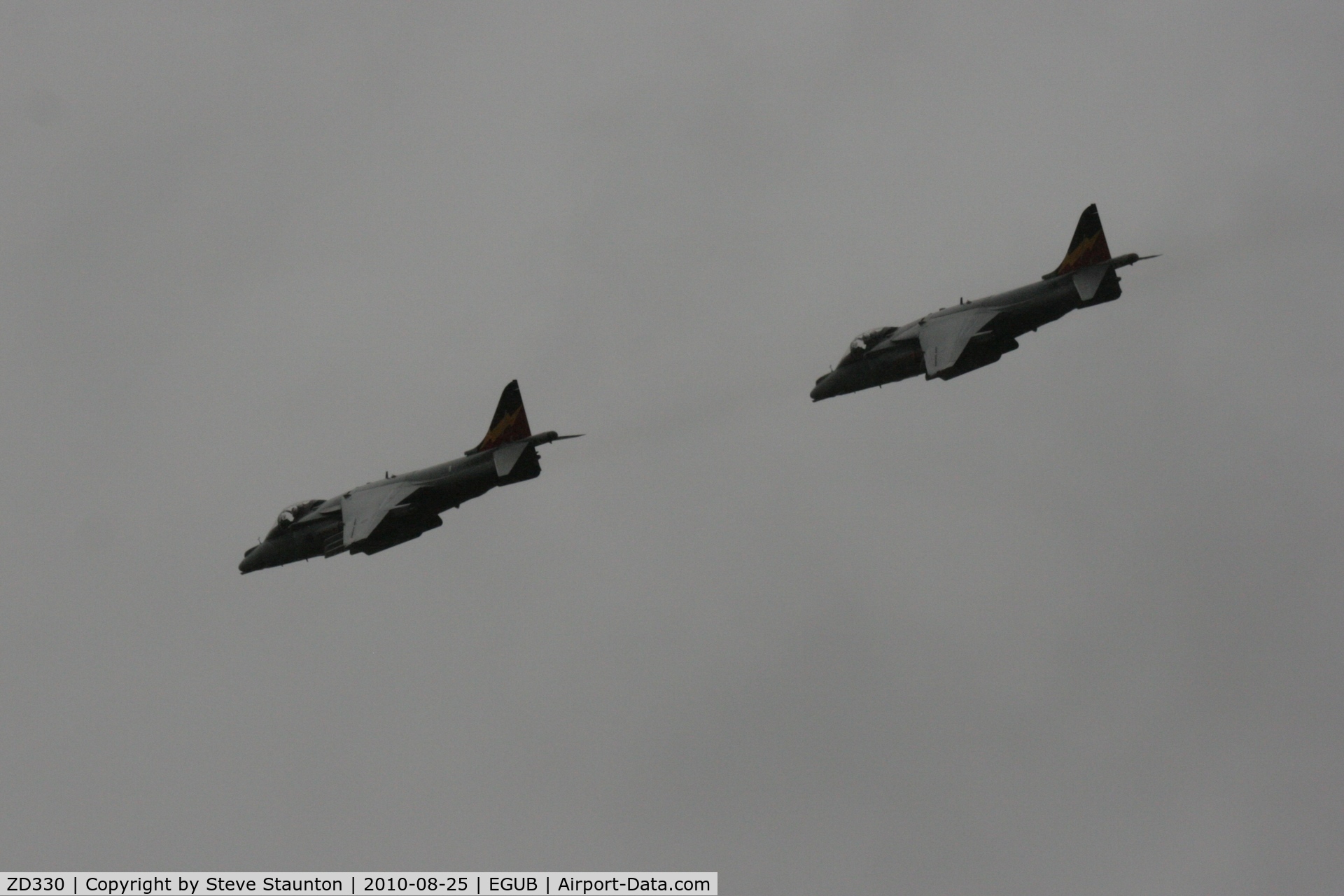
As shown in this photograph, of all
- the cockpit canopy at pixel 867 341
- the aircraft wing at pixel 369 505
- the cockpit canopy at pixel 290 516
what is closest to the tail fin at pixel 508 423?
the aircraft wing at pixel 369 505

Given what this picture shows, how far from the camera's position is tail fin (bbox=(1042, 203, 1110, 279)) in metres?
92.8

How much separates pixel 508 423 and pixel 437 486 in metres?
4.15

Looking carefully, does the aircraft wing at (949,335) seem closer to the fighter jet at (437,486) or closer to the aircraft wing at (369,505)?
the fighter jet at (437,486)

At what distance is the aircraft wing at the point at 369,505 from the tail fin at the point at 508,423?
12.2 ft

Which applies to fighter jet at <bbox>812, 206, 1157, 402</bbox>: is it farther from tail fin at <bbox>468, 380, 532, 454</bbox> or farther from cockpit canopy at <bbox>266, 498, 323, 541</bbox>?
cockpit canopy at <bbox>266, 498, 323, 541</bbox>

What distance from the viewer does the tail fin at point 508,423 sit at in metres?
92.6

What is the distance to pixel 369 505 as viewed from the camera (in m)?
92.9

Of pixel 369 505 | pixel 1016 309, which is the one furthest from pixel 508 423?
pixel 1016 309

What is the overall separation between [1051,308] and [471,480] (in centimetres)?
2614

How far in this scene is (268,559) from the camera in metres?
97.5

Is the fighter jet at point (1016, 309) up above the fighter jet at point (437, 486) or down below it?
above

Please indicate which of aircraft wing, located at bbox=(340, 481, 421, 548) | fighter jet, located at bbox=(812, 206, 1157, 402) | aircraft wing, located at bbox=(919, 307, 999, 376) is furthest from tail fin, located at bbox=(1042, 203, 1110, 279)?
aircraft wing, located at bbox=(340, 481, 421, 548)

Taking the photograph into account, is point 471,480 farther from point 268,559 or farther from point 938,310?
point 938,310

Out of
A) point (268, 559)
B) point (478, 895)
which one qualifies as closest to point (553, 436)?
point (268, 559)
